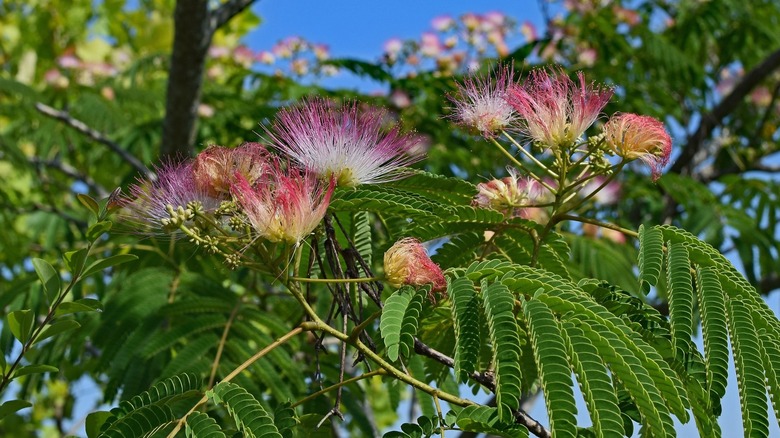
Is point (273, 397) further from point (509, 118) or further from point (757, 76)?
point (757, 76)

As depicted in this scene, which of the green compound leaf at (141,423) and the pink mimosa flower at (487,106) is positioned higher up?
the pink mimosa flower at (487,106)

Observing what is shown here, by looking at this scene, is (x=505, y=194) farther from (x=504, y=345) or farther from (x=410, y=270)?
(x=504, y=345)

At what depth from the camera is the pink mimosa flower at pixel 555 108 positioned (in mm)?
1526

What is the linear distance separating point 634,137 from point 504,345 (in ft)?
1.56

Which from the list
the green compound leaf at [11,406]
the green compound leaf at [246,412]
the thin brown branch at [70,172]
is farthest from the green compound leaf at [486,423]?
the thin brown branch at [70,172]

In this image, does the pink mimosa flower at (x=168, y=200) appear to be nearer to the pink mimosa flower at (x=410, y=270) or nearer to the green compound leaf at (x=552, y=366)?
the pink mimosa flower at (x=410, y=270)

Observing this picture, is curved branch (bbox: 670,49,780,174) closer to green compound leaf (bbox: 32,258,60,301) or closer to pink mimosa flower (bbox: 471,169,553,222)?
pink mimosa flower (bbox: 471,169,553,222)

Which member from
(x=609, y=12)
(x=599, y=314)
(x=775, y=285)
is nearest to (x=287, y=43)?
(x=609, y=12)

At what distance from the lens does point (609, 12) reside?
5133 mm

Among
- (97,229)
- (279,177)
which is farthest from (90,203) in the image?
(279,177)

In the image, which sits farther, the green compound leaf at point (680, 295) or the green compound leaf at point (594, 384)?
the green compound leaf at point (680, 295)

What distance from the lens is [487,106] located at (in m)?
1.67

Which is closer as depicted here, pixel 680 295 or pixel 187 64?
pixel 680 295

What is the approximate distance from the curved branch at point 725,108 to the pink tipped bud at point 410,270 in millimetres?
3509
